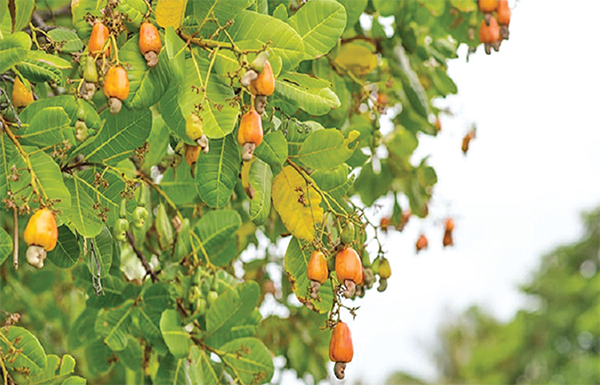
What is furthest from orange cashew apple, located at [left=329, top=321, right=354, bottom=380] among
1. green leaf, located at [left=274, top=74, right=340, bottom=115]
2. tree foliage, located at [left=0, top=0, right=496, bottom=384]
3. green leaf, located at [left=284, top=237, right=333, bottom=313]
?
green leaf, located at [left=274, top=74, right=340, bottom=115]

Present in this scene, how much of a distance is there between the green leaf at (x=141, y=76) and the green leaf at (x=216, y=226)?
66 centimetres

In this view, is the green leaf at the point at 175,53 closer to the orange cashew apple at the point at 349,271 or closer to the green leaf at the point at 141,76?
the green leaf at the point at 141,76

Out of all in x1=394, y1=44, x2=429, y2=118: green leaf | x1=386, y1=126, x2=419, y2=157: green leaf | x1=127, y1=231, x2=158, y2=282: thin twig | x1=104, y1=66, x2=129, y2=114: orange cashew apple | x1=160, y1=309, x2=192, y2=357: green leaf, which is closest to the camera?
x1=104, y1=66, x2=129, y2=114: orange cashew apple

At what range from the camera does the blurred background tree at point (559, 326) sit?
16.7 meters

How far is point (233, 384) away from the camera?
1911 mm

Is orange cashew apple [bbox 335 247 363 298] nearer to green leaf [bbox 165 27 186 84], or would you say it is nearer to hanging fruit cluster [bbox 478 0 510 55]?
green leaf [bbox 165 27 186 84]

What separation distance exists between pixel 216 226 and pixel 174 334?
0.98ft

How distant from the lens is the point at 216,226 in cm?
204

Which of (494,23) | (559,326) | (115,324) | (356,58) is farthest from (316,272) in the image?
(559,326)

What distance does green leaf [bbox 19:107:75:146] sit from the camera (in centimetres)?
136

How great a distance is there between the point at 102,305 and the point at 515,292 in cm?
1872

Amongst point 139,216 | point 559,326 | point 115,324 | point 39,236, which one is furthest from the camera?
point 559,326

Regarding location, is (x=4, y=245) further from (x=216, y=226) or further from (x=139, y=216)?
(x=216, y=226)

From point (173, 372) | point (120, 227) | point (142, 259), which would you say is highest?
point (120, 227)
